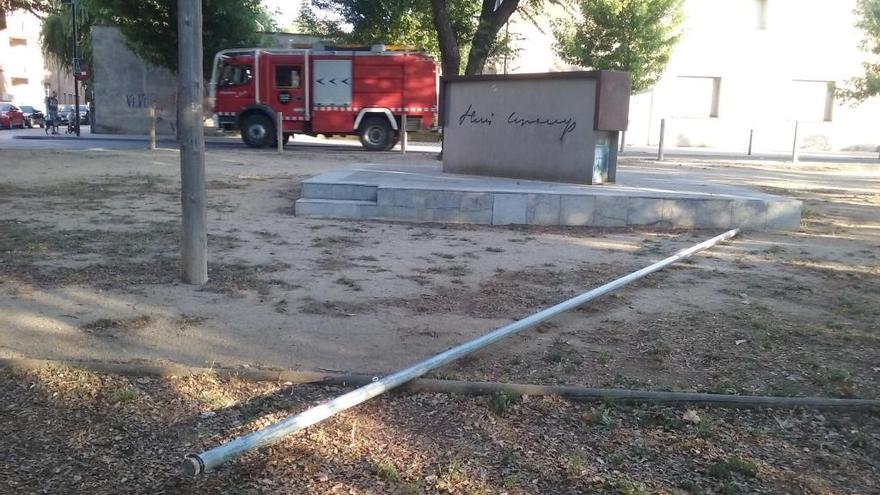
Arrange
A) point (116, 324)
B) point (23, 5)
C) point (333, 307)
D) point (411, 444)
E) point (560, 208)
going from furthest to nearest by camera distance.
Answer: point (23, 5)
point (560, 208)
point (333, 307)
point (116, 324)
point (411, 444)

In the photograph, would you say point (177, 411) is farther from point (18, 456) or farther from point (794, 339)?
point (794, 339)

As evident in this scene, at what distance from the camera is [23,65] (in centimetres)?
7106

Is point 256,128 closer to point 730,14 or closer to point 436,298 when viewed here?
point 436,298

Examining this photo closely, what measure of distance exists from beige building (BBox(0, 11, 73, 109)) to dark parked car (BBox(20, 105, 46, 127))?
93.0ft

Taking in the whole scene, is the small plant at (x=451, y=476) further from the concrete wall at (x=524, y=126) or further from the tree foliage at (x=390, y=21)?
the tree foliage at (x=390, y=21)

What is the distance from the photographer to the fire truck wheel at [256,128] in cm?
2381

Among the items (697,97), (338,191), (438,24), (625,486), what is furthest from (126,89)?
(625,486)

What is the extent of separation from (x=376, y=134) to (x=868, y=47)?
17560mm

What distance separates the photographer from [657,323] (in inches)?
217

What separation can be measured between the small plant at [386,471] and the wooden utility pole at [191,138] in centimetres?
338

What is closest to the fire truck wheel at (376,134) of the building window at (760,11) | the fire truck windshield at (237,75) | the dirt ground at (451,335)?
the fire truck windshield at (237,75)

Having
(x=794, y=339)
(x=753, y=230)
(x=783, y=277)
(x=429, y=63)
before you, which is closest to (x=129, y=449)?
(x=794, y=339)

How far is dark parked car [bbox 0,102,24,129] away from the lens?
38.4 metres

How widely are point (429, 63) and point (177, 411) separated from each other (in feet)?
68.9
